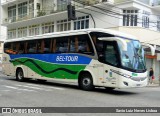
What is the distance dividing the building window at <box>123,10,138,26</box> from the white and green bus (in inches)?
544

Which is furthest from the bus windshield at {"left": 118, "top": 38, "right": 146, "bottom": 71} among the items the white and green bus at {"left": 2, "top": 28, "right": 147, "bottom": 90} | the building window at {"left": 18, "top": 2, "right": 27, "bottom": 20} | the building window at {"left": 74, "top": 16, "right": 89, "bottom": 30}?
the building window at {"left": 18, "top": 2, "right": 27, "bottom": 20}

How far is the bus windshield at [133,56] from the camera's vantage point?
578 inches

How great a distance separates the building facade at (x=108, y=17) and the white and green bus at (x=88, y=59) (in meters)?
7.70

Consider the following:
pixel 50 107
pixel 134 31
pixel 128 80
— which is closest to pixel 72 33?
pixel 128 80

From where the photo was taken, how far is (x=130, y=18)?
31797 mm

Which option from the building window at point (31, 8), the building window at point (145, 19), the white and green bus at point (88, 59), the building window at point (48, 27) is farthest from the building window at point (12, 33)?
the white and green bus at point (88, 59)

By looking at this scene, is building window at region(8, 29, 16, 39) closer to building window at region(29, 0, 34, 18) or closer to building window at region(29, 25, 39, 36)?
building window at region(29, 25, 39, 36)

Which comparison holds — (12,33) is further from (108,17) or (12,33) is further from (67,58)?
(67,58)

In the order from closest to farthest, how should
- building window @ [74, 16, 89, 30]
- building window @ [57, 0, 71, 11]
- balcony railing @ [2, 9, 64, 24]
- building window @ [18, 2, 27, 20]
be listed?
building window @ [74, 16, 89, 30] → building window @ [57, 0, 71, 11] → balcony railing @ [2, 9, 64, 24] → building window @ [18, 2, 27, 20]

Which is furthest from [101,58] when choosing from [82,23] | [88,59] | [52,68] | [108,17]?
[82,23]

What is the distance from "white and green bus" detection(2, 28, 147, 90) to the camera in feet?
48.3

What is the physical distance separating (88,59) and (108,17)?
54.6 feet

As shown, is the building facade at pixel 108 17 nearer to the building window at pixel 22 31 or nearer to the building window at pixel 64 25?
the building window at pixel 64 25

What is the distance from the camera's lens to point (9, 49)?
2342 centimetres
